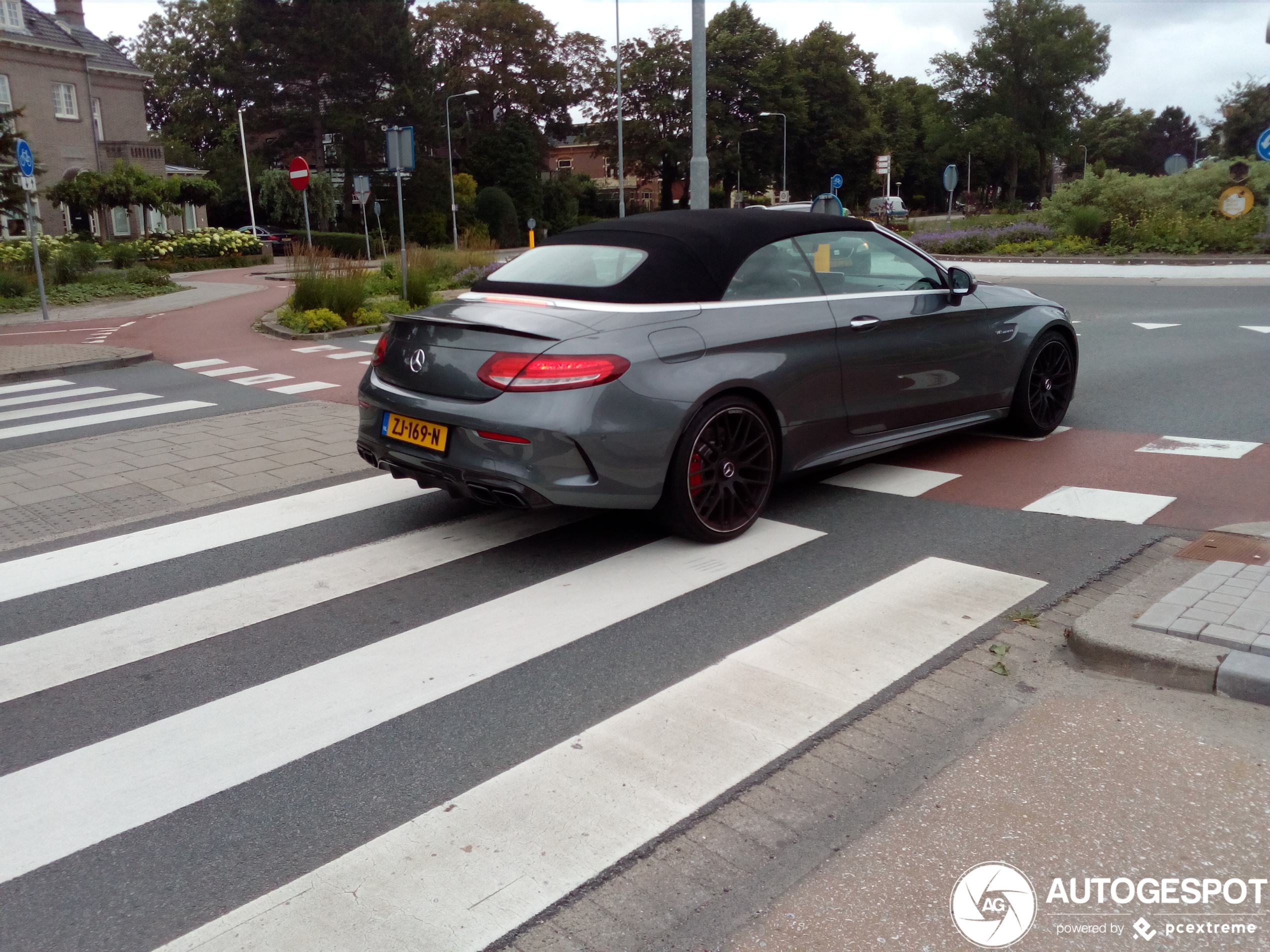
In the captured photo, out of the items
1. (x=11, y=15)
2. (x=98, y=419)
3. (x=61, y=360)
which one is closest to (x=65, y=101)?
(x=11, y=15)

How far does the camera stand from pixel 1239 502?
5957 mm

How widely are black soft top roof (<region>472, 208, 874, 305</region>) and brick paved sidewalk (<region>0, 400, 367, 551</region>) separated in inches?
85.8

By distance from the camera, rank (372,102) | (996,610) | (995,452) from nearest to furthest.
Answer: (996,610) < (995,452) < (372,102)

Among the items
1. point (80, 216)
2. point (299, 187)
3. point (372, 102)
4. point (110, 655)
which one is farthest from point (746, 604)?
point (372, 102)

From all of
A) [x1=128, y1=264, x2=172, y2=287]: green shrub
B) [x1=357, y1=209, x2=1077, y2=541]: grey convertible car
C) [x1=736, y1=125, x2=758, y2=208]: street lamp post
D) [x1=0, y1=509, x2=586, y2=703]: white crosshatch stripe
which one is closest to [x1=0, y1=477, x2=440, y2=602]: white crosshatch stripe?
[x1=0, y1=509, x2=586, y2=703]: white crosshatch stripe

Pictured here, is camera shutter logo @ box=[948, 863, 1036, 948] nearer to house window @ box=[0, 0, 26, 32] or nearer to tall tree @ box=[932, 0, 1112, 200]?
house window @ box=[0, 0, 26, 32]

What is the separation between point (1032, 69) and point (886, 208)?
105 feet

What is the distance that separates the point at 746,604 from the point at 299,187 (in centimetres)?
1803

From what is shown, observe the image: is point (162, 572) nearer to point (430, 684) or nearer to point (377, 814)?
point (430, 684)

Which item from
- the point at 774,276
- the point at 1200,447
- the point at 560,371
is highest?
the point at 774,276

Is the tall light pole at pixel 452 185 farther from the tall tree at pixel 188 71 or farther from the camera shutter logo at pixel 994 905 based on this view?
the camera shutter logo at pixel 994 905

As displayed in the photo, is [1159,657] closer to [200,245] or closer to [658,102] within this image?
[200,245]

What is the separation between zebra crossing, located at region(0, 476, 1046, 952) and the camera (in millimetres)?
2756

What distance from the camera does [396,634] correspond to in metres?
4.38
